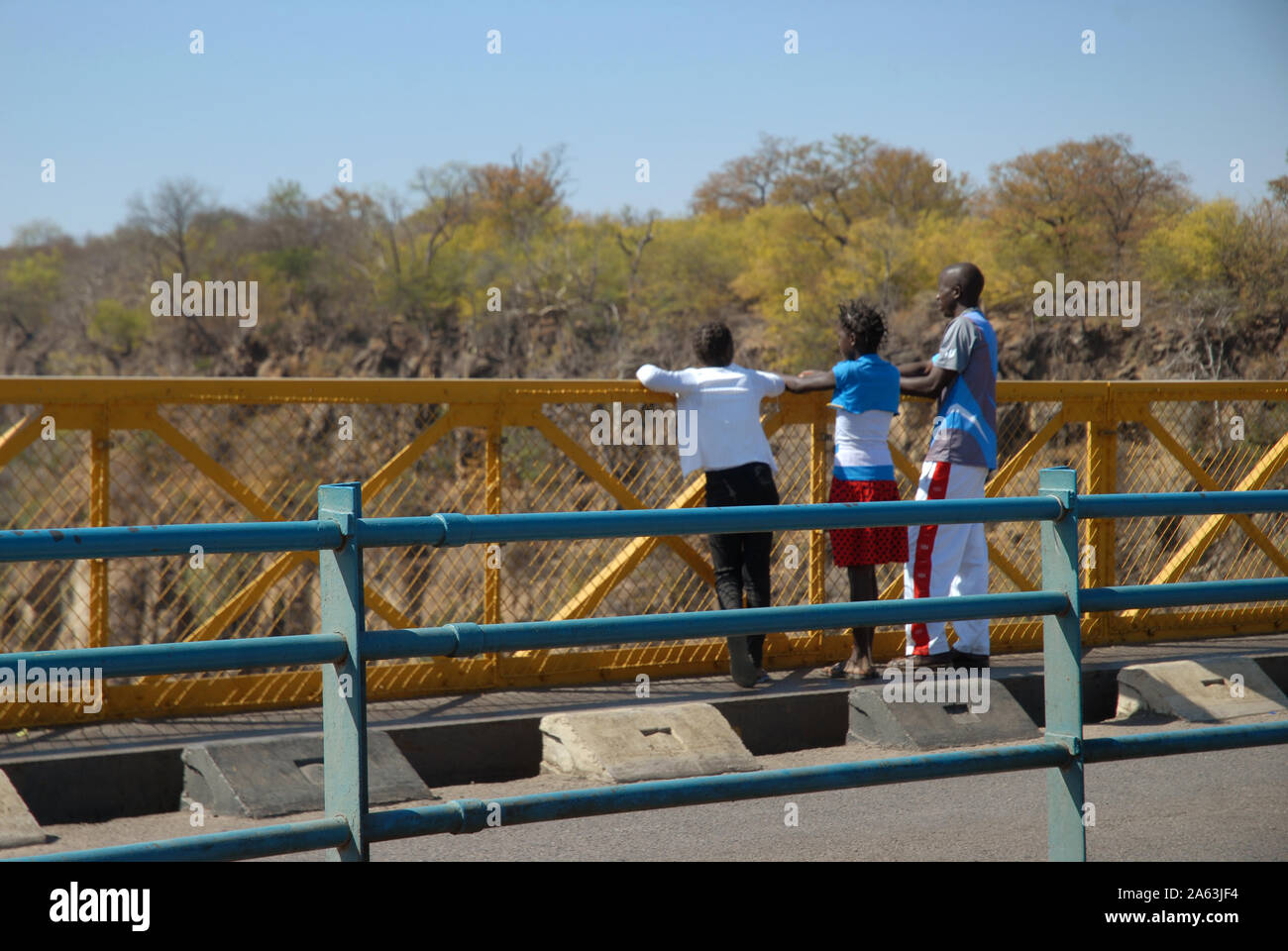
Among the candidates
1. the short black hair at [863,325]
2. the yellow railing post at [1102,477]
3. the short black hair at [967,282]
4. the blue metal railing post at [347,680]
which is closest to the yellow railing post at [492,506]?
the short black hair at [863,325]

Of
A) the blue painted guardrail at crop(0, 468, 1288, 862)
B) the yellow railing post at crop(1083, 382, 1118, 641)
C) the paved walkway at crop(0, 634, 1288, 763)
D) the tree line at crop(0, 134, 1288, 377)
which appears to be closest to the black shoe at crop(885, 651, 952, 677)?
the paved walkway at crop(0, 634, 1288, 763)

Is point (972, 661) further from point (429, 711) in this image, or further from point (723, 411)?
point (429, 711)

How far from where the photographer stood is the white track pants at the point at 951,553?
22.1 ft

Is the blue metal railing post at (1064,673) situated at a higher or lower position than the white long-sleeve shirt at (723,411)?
lower

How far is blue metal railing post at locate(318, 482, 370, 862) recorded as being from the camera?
2.76m

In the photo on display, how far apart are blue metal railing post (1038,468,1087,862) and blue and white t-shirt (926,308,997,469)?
10.9 ft

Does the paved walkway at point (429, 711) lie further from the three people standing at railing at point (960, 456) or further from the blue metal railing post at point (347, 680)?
the blue metal railing post at point (347, 680)

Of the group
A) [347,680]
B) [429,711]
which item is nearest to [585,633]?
[347,680]

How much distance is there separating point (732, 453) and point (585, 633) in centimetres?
407

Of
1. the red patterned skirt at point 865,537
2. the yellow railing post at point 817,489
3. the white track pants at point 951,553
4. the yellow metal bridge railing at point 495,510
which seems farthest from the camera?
the yellow railing post at point 817,489

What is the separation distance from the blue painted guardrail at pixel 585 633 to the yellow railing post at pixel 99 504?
3405 mm

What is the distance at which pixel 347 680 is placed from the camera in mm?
2775

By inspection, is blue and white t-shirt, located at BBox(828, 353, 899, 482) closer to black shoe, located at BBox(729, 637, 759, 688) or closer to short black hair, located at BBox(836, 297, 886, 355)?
short black hair, located at BBox(836, 297, 886, 355)
